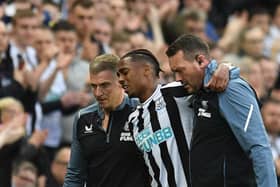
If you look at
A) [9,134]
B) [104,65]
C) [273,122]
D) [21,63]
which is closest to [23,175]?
[9,134]

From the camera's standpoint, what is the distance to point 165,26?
13.7m

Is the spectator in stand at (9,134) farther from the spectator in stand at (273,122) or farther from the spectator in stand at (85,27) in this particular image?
the spectator in stand at (273,122)

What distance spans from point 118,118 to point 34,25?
404 centimetres

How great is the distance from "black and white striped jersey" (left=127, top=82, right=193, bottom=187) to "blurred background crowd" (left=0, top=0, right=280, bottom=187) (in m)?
2.83

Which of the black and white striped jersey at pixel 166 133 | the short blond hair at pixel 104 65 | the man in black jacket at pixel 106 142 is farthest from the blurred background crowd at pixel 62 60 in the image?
the black and white striped jersey at pixel 166 133

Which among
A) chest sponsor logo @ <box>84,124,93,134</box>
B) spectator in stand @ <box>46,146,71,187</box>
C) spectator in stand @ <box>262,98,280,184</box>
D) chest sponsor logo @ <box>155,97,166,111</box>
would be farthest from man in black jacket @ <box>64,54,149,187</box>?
spectator in stand @ <box>262,98,280,184</box>

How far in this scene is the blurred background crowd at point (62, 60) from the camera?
9656mm

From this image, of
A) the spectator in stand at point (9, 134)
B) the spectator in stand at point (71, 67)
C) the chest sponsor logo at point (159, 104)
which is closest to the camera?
the chest sponsor logo at point (159, 104)

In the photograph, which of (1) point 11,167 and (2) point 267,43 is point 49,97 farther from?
(2) point 267,43

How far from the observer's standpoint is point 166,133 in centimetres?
648

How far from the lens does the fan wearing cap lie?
253 inches

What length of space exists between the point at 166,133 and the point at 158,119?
5.0 inches

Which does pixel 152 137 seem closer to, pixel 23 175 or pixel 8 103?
pixel 23 175

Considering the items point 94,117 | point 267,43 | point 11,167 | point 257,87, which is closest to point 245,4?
point 267,43
